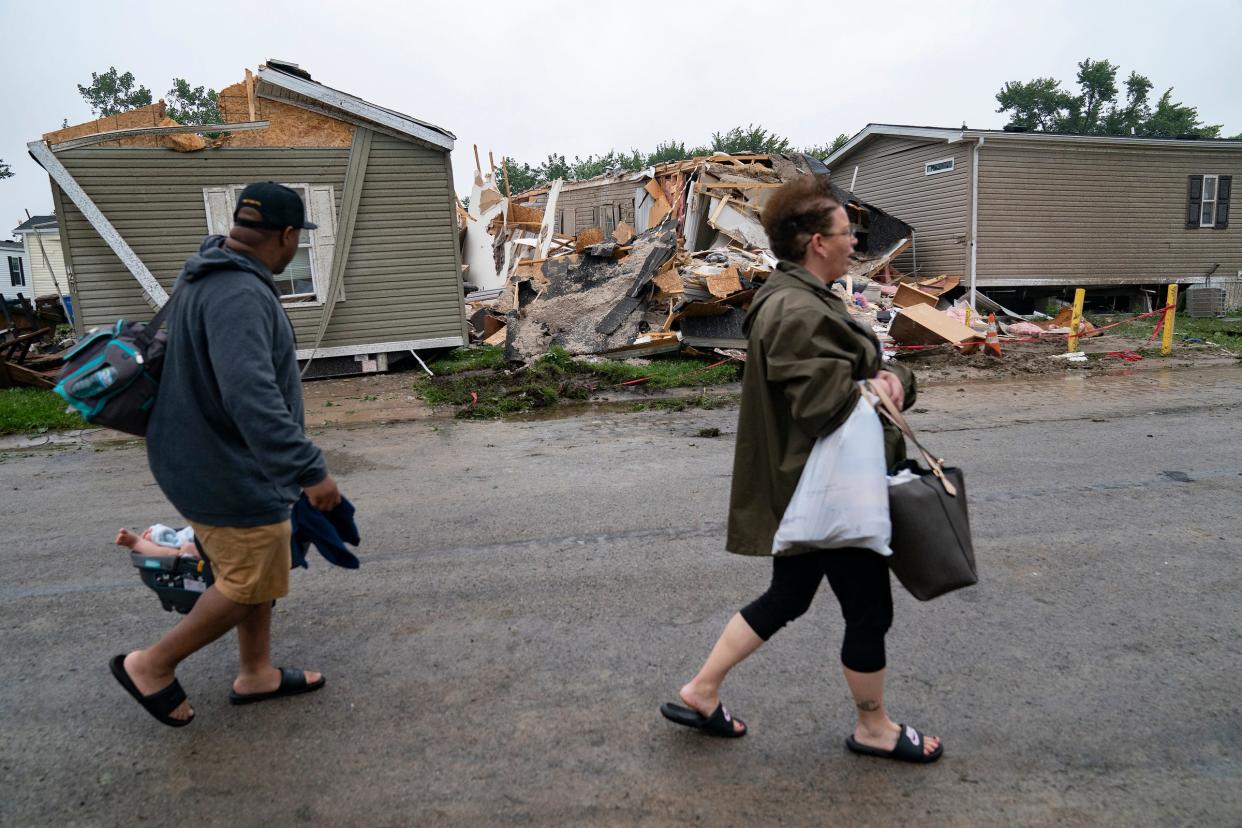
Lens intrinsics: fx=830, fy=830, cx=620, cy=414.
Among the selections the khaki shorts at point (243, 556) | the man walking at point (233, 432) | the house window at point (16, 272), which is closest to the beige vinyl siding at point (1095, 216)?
the man walking at point (233, 432)

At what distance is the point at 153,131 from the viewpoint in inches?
438

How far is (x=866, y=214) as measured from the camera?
18.0 meters

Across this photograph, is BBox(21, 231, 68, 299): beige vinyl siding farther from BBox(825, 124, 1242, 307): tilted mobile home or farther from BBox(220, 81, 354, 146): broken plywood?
BBox(825, 124, 1242, 307): tilted mobile home

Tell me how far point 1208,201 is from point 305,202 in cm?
2084

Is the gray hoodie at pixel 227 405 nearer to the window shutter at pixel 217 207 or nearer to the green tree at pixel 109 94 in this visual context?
the window shutter at pixel 217 207

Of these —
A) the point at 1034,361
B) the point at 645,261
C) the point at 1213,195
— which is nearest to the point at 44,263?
the point at 645,261

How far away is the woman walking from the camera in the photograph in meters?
2.35

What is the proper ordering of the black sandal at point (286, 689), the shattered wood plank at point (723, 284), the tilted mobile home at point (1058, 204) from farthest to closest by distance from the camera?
the tilted mobile home at point (1058, 204) < the shattered wood plank at point (723, 284) < the black sandal at point (286, 689)

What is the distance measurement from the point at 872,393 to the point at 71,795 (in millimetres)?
2730

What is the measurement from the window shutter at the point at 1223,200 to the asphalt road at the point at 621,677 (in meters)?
18.6

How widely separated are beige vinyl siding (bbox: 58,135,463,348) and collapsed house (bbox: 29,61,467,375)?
2cm

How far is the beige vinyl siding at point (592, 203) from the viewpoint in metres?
22.2

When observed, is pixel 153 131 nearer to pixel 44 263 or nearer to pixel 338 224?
pixel 338 224

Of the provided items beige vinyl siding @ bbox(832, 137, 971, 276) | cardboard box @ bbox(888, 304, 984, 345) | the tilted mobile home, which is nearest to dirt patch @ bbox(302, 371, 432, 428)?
cardboard box @ bbox(888, 304, 984, 345)
